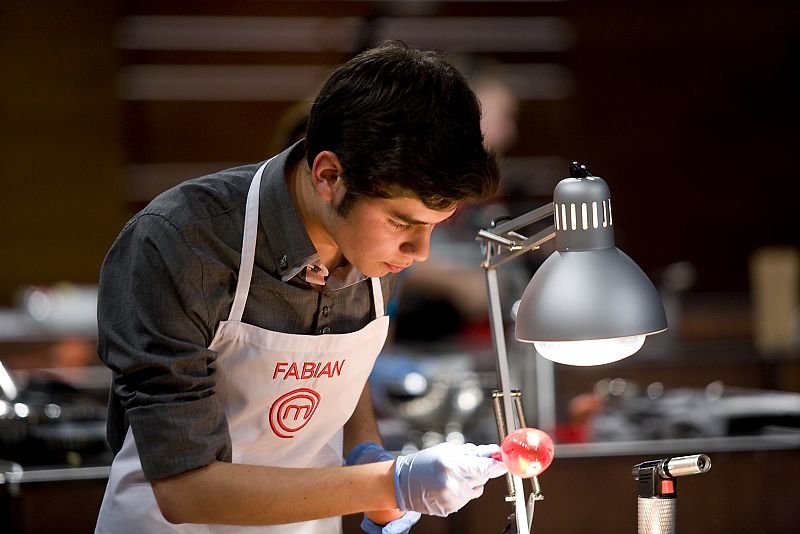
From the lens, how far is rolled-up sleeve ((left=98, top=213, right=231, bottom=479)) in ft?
3.58

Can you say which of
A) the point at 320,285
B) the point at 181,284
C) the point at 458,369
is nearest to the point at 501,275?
the point at 458,369

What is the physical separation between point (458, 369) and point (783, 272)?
2.26 metres

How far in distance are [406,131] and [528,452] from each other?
14.0 inches

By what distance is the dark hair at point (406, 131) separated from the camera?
1.04 m

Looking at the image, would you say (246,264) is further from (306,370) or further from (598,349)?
(598,349)

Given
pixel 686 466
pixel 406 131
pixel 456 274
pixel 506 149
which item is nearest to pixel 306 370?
pixel 406 131

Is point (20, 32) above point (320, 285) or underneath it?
above

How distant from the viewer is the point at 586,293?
0.99m

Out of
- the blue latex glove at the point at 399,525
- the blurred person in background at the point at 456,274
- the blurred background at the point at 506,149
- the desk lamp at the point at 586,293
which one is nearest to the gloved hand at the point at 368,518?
the blue latex glove at the point at 399,525

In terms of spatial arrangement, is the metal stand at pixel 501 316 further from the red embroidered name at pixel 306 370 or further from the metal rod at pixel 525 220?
the red embroidered name at pixel 306 370

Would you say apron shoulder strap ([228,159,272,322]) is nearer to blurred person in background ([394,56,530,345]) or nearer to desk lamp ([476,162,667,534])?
desk lamp ([476,162,667,534])

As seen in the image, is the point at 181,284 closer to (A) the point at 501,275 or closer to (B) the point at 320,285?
(B) the point at 320,285

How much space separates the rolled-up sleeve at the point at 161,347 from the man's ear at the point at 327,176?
164mm

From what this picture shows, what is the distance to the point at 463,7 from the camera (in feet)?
16.5
